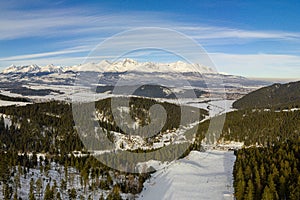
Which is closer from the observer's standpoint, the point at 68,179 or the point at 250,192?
the point at 250,192

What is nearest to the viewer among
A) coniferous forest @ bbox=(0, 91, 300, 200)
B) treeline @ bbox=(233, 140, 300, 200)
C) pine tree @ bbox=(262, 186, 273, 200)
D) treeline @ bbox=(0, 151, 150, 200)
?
pine tree @ bbox=(262, 186, 273, 200)

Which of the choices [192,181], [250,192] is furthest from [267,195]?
[192,181]

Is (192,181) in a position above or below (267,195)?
below

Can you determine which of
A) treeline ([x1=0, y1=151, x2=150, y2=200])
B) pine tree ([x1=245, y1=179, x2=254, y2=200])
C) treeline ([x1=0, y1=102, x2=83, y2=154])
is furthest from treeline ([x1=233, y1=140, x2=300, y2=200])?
treeline ([x1=0, y1=102, x2=83, y2=154])

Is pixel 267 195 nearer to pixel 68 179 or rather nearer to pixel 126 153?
pixel 68 179

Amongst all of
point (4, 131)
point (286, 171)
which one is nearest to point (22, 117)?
point (4, 131)

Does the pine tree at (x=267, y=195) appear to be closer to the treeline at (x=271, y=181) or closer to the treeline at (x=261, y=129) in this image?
the treeline at (x=271, y=181)

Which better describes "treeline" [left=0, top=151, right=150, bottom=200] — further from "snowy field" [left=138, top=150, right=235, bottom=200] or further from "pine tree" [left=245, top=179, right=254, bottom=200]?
"pine tree" [left=245, top=179, right=254, bottom=200]

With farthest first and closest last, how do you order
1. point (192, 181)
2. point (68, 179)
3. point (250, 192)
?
1. point (68, 179)
2. point (192, 181)
3. point (250, 192)
